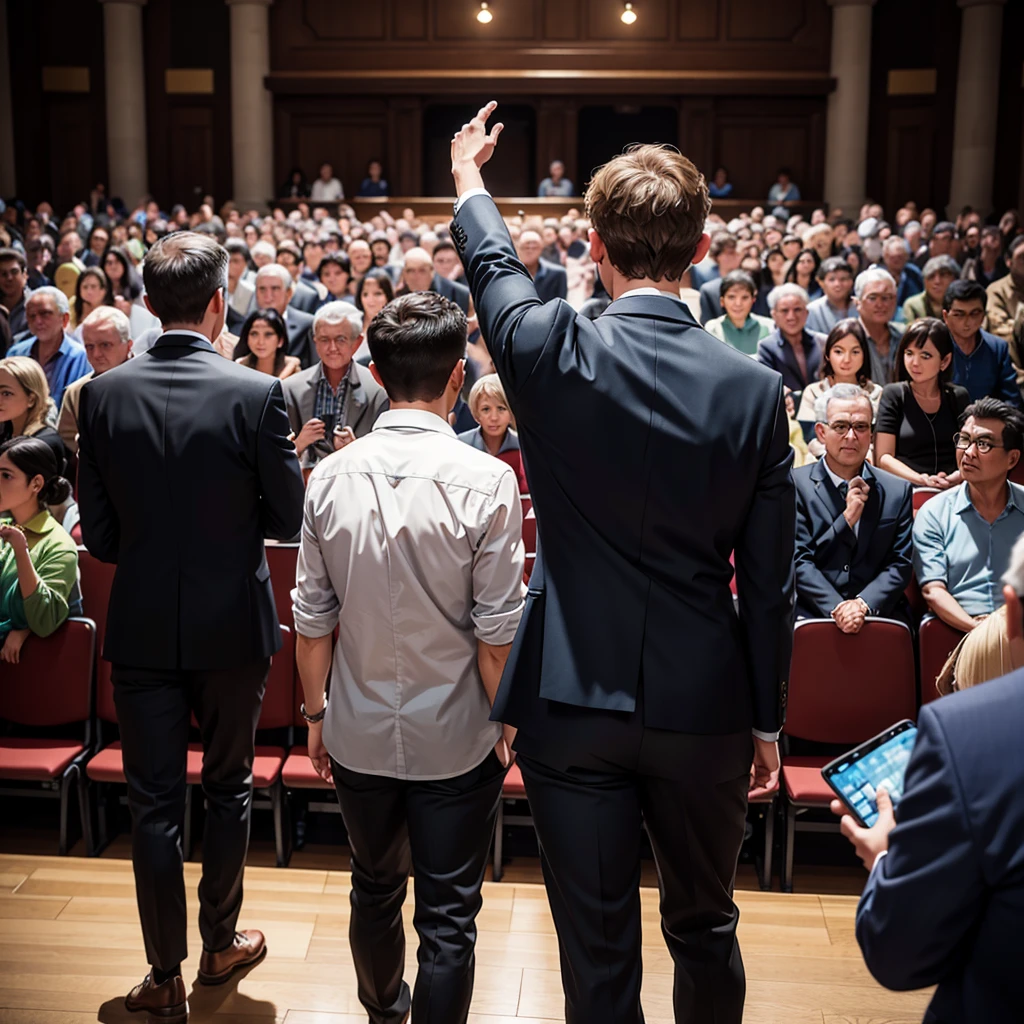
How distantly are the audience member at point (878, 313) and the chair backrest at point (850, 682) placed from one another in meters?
2.47

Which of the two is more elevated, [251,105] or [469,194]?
[251,105]

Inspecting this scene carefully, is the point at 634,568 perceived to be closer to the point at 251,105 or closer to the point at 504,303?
the point at 504,303

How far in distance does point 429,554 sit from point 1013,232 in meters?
12.7

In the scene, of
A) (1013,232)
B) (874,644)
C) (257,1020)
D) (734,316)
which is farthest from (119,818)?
(1013,232)

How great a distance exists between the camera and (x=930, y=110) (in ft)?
61.4

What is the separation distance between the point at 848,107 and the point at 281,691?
17.3 m

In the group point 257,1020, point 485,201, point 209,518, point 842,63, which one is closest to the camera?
point 485,201

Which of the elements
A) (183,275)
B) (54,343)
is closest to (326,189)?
(54,343)

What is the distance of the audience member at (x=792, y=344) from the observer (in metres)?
5.68

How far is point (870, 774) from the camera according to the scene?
145 cm

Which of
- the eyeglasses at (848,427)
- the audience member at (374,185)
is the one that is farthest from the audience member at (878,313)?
the audience member at (374,185)

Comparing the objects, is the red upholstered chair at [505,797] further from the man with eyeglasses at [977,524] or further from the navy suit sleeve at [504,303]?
the navy suit sleeve at [504,303]

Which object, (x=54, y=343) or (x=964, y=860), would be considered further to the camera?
(x=54, y=343)

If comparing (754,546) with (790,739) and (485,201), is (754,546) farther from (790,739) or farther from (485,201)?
(790,739)
